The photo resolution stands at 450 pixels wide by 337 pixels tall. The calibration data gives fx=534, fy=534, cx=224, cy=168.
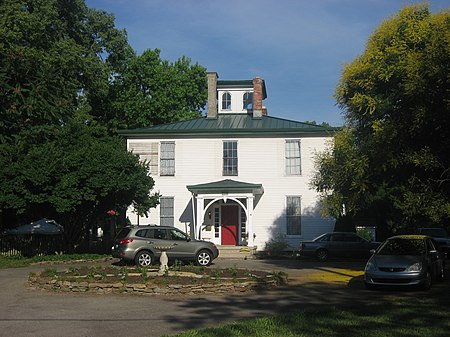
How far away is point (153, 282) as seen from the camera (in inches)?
563

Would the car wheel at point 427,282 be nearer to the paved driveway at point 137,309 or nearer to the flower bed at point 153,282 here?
the paved driveway at point 137,309

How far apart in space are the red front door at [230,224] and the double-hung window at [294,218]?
3.05 metres

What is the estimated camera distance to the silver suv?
67.1 ft

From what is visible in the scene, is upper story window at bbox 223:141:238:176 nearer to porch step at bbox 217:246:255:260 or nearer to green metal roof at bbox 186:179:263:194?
green metal roof at bbox 186:179:263:194

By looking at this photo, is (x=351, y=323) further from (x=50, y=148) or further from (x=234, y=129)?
(x=234, y=129)

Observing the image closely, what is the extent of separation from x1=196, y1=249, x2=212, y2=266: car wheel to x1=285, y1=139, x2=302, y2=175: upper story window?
11163mm

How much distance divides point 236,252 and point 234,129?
7461 millimetres

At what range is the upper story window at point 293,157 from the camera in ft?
103

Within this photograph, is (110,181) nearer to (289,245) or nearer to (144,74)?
(289,245)

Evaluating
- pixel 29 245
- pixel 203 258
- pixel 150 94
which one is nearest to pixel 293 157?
pixel 203 258

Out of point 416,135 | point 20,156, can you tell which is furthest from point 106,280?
point 20,156

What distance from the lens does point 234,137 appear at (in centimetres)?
3189

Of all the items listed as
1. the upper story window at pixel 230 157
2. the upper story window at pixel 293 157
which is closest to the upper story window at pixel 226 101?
the upper story window at pixel 230 157

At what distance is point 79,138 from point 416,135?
16.4m
